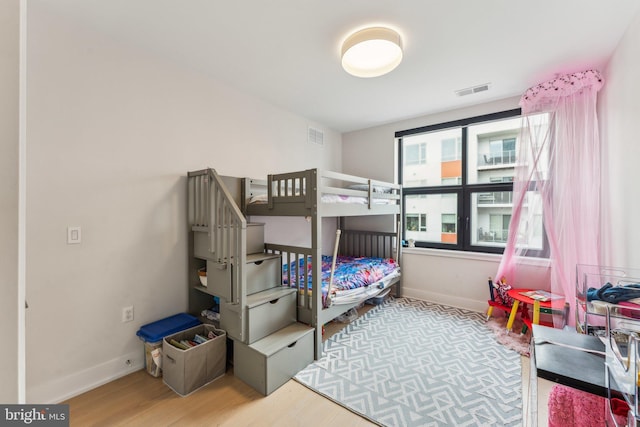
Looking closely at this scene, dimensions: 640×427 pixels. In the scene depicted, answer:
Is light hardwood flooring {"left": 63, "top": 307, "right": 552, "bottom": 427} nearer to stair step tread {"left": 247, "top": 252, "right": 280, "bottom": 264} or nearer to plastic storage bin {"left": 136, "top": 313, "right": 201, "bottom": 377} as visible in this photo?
plastic storage bin {"left": 136, "top": 313, "right": 201, "bottom": 377}

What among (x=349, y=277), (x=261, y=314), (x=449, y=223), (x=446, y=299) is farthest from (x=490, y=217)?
(x=261, y=314)

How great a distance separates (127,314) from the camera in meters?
2.01

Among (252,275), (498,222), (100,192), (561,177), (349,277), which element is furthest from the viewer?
(498,222)

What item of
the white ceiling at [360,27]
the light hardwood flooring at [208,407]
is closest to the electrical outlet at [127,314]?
the light hardwood flooring at [208,407]

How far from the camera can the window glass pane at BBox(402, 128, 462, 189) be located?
3.44 m

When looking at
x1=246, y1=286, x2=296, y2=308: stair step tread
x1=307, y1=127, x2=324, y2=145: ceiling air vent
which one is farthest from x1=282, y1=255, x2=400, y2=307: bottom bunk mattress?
x1=307, y1=127, x2=324, y2=145: ceiling air vent

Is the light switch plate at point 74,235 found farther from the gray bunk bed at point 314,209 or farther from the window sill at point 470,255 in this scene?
the window sill at point 470,255

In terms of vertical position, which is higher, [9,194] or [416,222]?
[9,194]

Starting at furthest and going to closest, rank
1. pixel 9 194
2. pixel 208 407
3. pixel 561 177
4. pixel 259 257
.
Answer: pixel 561 177
pixel 259 257
pixel 208 407
pixel 9 194

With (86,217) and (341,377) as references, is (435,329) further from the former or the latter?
(86,217)

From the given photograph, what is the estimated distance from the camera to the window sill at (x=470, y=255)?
279 cm

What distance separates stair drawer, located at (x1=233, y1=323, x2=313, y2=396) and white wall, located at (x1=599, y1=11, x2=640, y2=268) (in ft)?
7.73

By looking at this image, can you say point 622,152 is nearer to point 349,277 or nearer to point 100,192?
point 349,277

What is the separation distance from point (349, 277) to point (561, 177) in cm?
218
